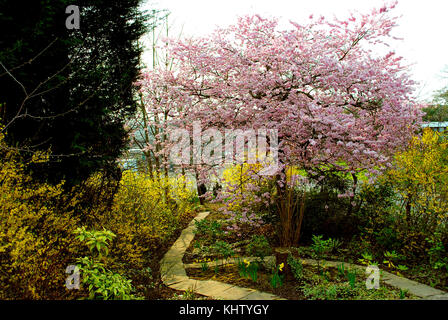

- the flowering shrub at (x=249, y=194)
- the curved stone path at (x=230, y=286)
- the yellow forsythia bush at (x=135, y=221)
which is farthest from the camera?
the flowering shrub at (x=249, y=194)

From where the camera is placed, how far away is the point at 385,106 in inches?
224

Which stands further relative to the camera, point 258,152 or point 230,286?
point 258,152

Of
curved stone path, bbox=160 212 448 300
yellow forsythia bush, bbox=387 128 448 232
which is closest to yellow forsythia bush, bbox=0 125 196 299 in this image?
curved stone path, bbox=160 212 448 300

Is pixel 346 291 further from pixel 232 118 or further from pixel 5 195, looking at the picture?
pixel 5 195

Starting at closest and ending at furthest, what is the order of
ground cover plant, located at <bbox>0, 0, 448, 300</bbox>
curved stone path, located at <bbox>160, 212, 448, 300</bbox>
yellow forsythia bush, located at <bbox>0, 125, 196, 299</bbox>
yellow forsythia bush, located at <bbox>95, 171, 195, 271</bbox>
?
yellow forsythia bush, located at <bbox>0, 125, 196, 299</bbox>
curved stone path, located at <bbox>160, 212, 448, 300</bbox>
ground cover plant, located at <bbox>0, 0, 448, 300</bbox>
yellow forsythia bush, located at <bbox>95, 171, 195, 271</bbox>

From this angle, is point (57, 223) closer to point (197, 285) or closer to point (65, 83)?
point (197, 285)

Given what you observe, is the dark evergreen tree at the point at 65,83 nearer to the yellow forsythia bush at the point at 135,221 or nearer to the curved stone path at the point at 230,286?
the yellow forsythia bush at the point at 135,221

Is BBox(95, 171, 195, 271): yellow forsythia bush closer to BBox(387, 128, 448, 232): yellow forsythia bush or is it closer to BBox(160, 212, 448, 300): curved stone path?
BBox(160, 212, 448, 300): curved stone path

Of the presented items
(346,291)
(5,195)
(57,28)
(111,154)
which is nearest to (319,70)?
(346,291)

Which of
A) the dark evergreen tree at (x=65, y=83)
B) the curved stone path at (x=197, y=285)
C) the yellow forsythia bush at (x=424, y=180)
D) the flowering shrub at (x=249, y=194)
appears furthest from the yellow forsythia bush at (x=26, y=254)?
the yellow forsythia bush at (x=424, y=180)

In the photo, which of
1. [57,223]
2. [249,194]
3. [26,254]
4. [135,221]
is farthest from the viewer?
[249,194]

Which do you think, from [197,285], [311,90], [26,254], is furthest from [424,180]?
[26,254]

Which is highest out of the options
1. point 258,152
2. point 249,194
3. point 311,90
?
point 311,90

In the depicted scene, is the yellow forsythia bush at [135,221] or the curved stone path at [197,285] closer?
the curved stone path at [197,285]
